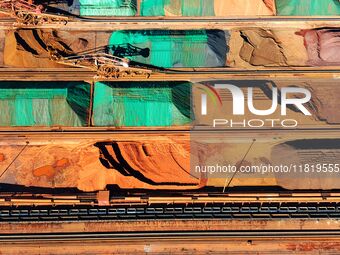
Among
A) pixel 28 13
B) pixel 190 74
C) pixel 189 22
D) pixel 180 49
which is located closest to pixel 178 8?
pixel 189 22

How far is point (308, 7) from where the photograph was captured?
29750mm

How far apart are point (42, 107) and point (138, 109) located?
24.2 feet

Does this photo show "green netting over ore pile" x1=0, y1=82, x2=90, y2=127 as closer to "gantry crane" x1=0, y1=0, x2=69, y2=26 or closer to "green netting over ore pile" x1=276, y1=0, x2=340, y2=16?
"gantry crane" x1=0, y1=0, x2=69, y2=26

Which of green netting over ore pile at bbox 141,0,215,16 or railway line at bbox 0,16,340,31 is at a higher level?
green netting over ore pile at bbox 141,0,215,16

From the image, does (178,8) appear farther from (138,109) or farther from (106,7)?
(138,109)

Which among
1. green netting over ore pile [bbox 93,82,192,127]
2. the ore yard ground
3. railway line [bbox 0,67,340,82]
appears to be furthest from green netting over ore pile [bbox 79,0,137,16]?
green netting over ore pile [bbox 93,82,192,127]

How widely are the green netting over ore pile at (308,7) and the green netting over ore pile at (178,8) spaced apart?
5899mm

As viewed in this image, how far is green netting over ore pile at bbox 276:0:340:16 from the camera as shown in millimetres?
29688

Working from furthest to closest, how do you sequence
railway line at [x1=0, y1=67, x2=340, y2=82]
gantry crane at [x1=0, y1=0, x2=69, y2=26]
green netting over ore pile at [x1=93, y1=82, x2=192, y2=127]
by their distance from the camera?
railway line at [x1=0, y1=67, x2=340, y2=82]
gantry crane at [x1=0, y1=0, x2=69, y2=26]
green netting over ore pile at [x1=93, y1=82, x2=192, y2=127]

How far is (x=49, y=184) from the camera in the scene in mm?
27484

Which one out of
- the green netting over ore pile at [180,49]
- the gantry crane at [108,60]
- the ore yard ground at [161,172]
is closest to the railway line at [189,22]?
the ore yard ground at [161,172]

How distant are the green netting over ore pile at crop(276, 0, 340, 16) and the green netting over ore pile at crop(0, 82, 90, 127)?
59.5 ft

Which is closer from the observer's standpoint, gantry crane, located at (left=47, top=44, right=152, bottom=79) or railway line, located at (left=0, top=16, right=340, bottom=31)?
gantry crane, located at (left=47, top=44, right=152, bottom=79)

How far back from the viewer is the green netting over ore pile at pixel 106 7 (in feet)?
97.6
